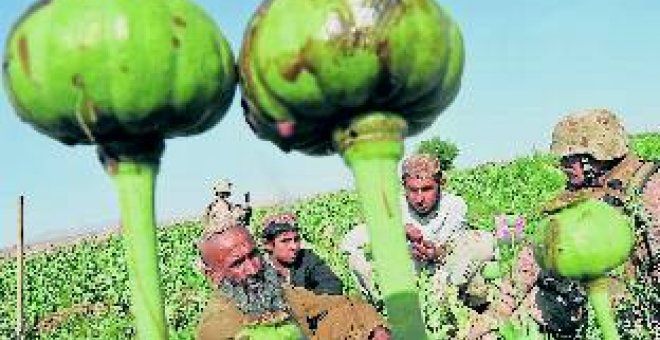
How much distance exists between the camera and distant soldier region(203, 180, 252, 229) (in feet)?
42.2

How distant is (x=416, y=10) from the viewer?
3.78 feet

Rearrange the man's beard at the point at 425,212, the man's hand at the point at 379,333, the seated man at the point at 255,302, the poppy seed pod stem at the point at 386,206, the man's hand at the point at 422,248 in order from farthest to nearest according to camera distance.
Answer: the man's beard at the point at 425,212
the man's hand at the point at 422,248
the man's hand at the point at 379,333
the seated man at the point at 255,302
the poppy seed pod stem at the point at 386,206

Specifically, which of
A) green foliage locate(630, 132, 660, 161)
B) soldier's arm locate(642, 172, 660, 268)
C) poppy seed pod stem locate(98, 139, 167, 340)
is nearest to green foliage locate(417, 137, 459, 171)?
green foliage locate(630, 132, 660, 161)

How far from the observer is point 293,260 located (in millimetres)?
9438

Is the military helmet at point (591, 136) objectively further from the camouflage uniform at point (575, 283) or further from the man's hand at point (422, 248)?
the man's hand at point (422, 248)

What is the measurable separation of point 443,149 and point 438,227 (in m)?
42.7

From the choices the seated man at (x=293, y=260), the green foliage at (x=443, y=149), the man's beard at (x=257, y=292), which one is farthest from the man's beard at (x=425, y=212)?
the green foliage at (x=443, y=149)

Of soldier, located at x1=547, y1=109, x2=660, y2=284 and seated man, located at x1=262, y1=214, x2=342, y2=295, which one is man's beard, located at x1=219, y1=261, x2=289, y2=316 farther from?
seated man, located at x1=262, y1=214, x2=342, y2=295

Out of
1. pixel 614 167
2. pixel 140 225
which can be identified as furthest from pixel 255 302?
pixel 140 225

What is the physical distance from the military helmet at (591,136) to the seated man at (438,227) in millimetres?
2435

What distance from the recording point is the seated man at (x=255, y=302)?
566 cm

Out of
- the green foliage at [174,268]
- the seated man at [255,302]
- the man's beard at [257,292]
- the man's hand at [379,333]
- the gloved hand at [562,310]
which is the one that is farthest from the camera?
the green foliage at [174,268]

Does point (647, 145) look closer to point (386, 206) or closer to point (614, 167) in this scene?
point (614, 167)

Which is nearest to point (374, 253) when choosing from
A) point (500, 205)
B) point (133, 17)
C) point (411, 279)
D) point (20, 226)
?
point (411, 279)
